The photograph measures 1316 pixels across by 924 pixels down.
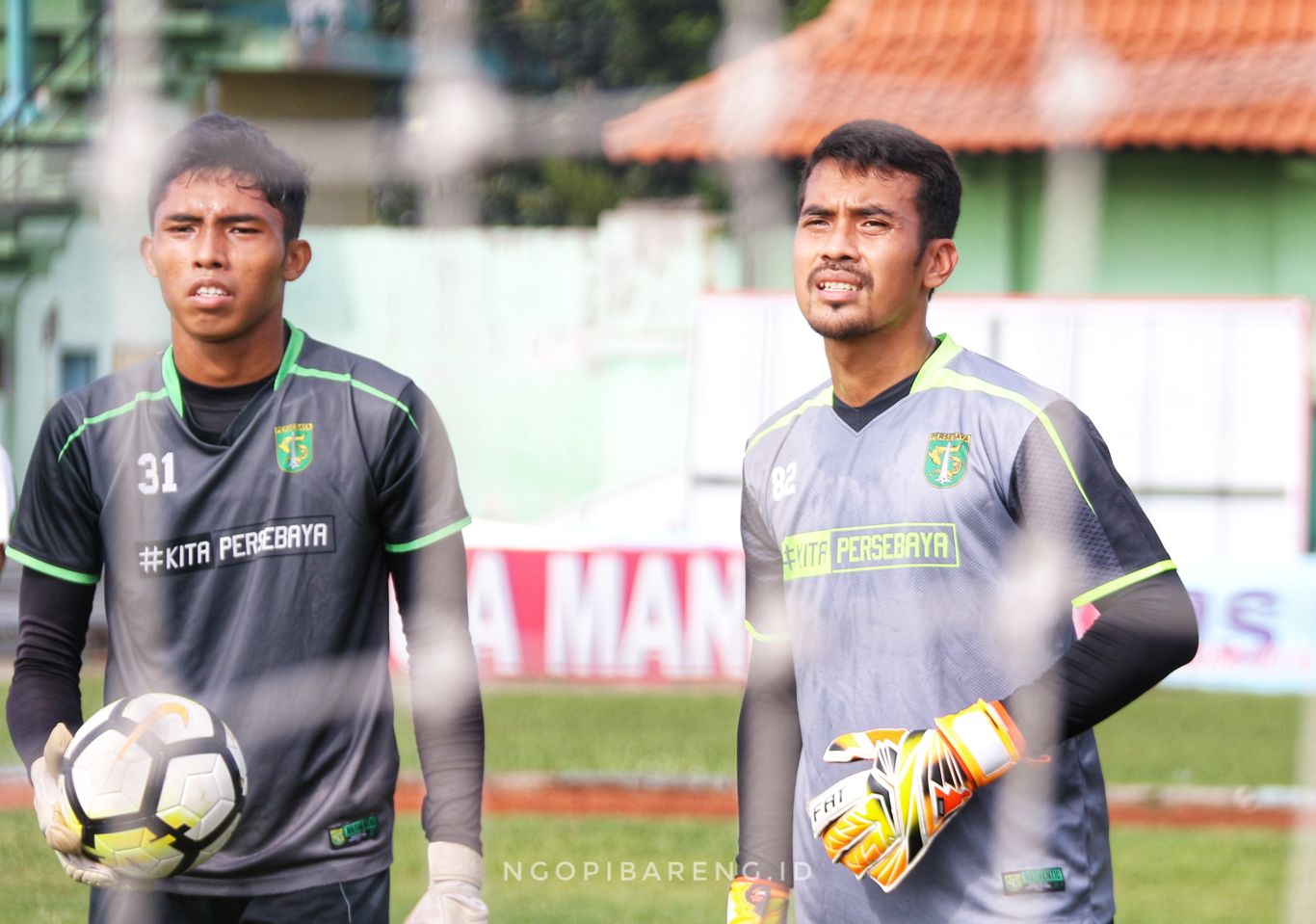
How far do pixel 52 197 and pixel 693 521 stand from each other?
429 centimetres

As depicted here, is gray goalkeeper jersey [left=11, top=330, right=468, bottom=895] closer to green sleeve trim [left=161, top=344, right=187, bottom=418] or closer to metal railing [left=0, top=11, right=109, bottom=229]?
green sleeve trim [left=161, top=344, right=187, bottom=418]

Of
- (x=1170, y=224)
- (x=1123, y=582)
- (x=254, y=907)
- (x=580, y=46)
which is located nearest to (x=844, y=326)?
(x=1123, y=582)

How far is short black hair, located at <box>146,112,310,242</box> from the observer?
8.38 ft

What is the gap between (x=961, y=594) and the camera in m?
2.36

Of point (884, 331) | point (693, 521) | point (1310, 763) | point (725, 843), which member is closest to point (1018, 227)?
point (693, 521)

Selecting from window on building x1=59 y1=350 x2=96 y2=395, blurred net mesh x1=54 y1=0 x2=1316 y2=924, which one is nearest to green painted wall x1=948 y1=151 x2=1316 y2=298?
blurred net mesh x1=54 y1=0 x2=1316 y2=924

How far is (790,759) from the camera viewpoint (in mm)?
2539

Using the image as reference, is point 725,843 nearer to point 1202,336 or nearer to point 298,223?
point 298,223

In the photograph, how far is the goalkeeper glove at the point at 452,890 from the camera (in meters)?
2.41

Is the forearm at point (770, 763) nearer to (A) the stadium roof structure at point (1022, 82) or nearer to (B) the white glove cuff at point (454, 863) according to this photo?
(B) the white glove cuff at point (454, 863)

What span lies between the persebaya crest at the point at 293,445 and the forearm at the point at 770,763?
0.65m

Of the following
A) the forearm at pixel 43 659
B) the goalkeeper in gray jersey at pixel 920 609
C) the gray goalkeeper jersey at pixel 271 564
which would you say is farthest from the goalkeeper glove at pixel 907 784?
the forearm at pixel 43 659

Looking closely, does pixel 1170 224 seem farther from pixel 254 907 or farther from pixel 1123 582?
pixel 254 907

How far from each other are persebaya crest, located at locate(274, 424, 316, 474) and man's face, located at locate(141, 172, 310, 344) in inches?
5.4
